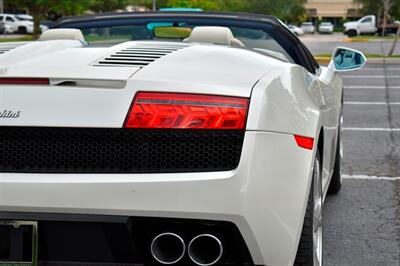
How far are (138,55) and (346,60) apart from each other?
8.57 feet

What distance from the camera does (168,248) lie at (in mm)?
2348

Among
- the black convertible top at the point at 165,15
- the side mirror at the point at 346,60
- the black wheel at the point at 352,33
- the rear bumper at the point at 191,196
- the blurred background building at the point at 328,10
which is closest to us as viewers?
the rear bumper at the point at 191,196

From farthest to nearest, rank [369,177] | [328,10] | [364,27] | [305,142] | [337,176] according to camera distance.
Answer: [328,10] → [364,27] → [369,177] → [337,176] → [305,142]

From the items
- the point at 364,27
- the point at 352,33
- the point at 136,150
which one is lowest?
the point at 352,33

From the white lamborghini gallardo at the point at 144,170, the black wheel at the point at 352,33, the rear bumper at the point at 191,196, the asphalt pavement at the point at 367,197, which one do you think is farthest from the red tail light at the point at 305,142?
the black wheel at the point at 352,33

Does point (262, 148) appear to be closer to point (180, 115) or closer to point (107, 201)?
point (180, 115)

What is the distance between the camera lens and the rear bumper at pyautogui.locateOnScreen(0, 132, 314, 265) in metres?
2.26

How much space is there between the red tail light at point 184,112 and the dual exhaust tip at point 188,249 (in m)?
0.36

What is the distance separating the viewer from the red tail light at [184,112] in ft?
7.58

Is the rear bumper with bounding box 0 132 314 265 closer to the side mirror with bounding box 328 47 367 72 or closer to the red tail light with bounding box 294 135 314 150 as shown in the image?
the red tail light with bounding box 294 135 314 150

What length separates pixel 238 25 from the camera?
440 centimetres

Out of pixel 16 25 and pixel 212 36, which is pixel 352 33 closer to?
pixel 16 25

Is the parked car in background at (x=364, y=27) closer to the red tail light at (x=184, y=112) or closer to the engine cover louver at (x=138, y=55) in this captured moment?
the engine cover louver at (x=138, y=55)

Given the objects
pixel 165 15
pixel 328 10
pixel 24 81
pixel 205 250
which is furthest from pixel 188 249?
pixel 328 10
